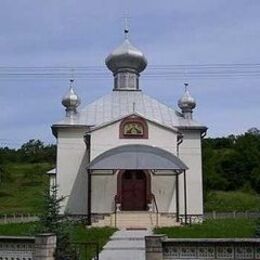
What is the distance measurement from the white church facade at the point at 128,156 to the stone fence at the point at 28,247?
12.0m

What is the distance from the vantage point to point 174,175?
2348 cm

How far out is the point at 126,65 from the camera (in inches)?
1158

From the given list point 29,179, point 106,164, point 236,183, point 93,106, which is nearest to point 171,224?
point 106,164

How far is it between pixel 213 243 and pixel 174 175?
1468 centimetres

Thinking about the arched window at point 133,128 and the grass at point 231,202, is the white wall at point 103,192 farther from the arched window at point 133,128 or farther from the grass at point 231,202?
the grass at point 231,202

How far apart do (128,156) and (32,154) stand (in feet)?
189

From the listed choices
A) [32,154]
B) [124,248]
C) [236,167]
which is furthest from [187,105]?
[32,154]

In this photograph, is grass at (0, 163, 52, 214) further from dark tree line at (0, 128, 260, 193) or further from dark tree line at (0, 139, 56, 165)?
dark tree line at (0, 128, 260, 193)

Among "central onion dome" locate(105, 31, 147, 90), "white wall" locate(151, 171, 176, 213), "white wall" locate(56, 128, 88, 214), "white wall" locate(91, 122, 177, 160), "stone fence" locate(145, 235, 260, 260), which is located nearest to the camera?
"stone fence" locate(145, 235, 260, 260)

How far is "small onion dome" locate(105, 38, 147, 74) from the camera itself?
96.1ft

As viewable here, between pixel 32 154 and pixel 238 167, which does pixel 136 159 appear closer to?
pixel 238 167

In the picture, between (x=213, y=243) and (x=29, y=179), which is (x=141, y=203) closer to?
(x=213, y=243)

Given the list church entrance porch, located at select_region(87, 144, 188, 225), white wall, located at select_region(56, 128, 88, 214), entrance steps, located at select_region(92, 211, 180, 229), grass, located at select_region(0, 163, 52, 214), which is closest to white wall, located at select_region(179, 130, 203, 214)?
church entrance porch, located at select_region(87, 144, 188, 225)

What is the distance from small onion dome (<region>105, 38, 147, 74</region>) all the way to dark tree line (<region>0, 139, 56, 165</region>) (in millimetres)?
Result: 43768
